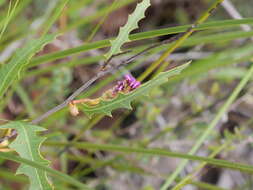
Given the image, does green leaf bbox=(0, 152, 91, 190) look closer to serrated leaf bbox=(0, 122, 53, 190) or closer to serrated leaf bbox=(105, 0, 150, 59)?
serrated leaf bbox=(0, 122, 53, 190)

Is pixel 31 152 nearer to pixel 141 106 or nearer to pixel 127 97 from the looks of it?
pixel 127 97

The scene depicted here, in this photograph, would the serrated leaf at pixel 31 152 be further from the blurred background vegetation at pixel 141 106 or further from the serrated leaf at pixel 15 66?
the blurred background vegetation at pixel 141 106

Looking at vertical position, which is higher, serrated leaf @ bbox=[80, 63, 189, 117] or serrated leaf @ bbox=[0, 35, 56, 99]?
serrated leaf @ bbox=[0, 35, 56, 99]

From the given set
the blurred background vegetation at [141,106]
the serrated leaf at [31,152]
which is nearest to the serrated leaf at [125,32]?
the serrated leaf at [31,152]

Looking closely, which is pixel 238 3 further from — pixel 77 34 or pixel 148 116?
pixel 148 116

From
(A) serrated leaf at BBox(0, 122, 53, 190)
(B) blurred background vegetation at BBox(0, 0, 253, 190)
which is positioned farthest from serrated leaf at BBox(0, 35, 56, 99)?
(B) blurred background vegetation at BBox(0, 0, 253, 190)

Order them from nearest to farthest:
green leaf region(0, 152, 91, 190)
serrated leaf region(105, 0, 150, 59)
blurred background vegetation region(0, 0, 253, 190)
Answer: green leaf region(0, 152, 91, 190) → serrated leaf region(105, 0, 150, 59) → blurred background vegetation region(0, 0, 253, 190)
